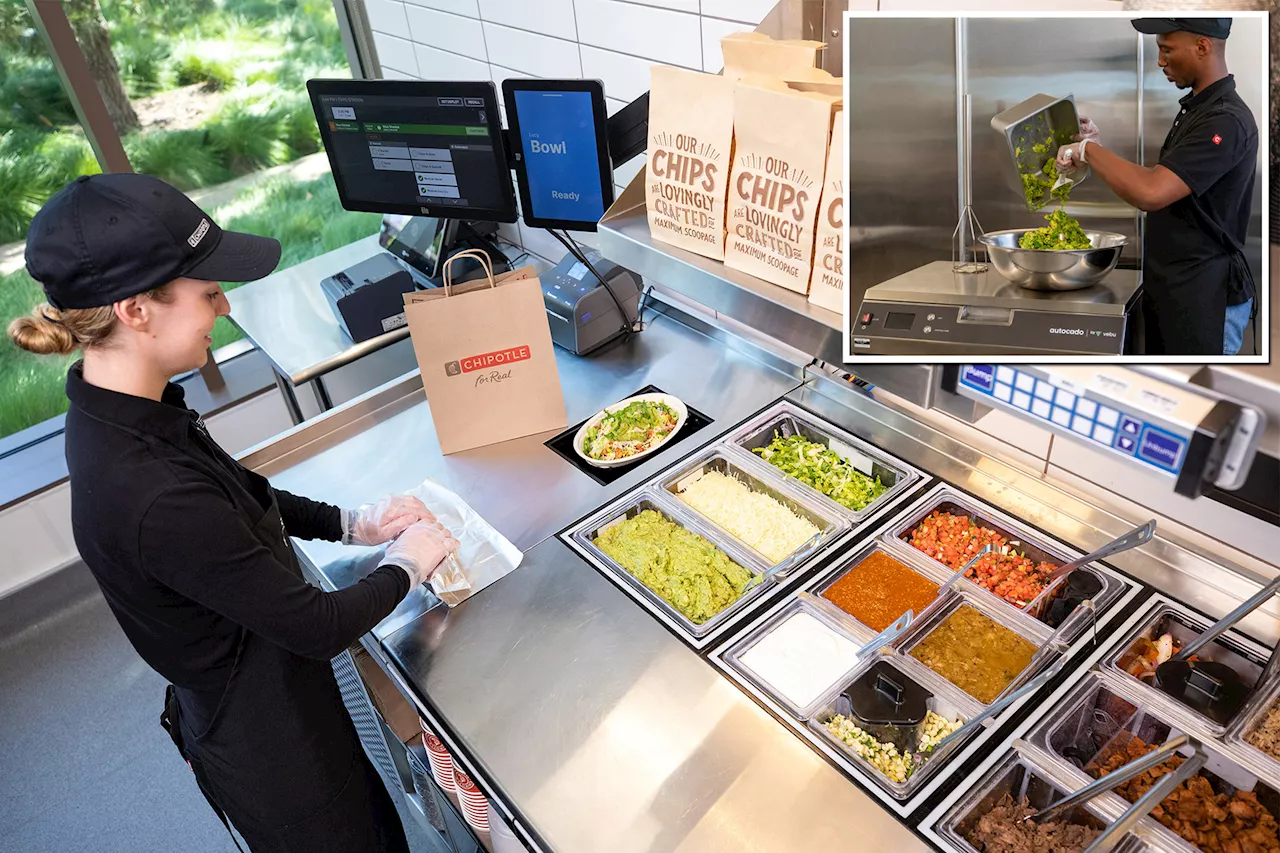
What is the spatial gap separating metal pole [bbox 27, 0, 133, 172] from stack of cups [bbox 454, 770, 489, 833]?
2808mm

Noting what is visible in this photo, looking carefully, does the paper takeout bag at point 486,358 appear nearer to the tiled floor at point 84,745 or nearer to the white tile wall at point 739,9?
the white tile wall at point 739,9

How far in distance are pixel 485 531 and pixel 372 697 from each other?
465 millimetres

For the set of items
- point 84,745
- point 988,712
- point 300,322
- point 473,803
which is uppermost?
Result: point 300,322

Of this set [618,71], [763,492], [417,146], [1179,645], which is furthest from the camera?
[618,71]

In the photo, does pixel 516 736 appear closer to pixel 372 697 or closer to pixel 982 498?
pixel 372 697

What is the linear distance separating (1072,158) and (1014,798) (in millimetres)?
955

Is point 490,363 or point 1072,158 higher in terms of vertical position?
point 1072,158

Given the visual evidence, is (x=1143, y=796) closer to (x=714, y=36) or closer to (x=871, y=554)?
(x=871, y=554)

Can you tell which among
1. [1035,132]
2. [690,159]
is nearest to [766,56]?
[690,159]

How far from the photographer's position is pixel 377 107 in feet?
6.95

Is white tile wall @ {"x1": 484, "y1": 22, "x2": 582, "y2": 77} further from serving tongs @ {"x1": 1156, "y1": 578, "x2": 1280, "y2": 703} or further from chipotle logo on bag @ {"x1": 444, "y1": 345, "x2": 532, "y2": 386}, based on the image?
serving tongs @ {"x1": 1156, "y1": 578, "x2": 1280, "y2": 703}

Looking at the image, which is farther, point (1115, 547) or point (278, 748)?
point (278, 748)

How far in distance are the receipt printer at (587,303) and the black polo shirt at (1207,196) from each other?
155 centimetres

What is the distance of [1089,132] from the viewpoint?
0.79 m
